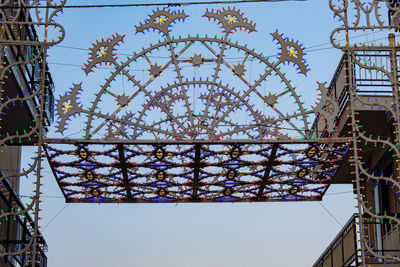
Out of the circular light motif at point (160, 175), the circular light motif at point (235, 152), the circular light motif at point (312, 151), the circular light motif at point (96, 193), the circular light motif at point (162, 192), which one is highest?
the circular light motif at point (312, 151)

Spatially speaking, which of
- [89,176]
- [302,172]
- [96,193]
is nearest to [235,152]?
[302,172]

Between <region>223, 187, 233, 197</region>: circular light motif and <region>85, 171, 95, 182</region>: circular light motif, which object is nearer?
<region>85, 171, 95, 182</region>: circular light motif

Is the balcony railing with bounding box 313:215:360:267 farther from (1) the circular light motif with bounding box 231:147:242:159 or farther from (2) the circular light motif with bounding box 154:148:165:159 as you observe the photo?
(2) the circular light motif with bounding box 154:148:165:159

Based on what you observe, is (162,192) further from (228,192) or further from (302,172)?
(302,172)

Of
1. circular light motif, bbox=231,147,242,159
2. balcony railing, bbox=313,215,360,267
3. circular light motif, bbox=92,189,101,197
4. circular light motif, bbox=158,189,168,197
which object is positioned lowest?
balcony railing, bbox=313,215,360,267

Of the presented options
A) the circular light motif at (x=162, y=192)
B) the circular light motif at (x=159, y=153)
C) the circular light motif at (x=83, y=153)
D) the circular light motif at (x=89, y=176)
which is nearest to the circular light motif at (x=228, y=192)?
the circular light motif at (x=162, y=192)

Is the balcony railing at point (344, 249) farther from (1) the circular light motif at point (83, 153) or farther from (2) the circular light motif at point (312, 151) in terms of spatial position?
(1) the circular light motif at point (83, 153)

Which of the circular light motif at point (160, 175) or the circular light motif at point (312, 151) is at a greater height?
the circular light motif at point (312, 151)

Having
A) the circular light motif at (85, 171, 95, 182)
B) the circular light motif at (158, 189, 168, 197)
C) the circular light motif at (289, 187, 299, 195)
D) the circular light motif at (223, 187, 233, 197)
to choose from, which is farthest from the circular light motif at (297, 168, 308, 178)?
the circular light motif at (85, 171, 95, 182)

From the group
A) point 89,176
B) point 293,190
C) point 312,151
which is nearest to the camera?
point 312,151

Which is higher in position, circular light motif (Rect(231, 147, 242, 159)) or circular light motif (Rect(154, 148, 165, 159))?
circular light motif (Rect(231, 147, 242, 159))

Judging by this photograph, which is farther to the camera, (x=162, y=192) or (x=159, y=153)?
(x=162, y=192)

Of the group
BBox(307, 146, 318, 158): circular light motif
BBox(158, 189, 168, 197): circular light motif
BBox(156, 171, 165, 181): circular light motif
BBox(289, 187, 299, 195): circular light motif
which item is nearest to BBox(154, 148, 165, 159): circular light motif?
BBox(156, 171, 165, 181): circular light motif

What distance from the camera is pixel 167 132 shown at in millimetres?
15609
